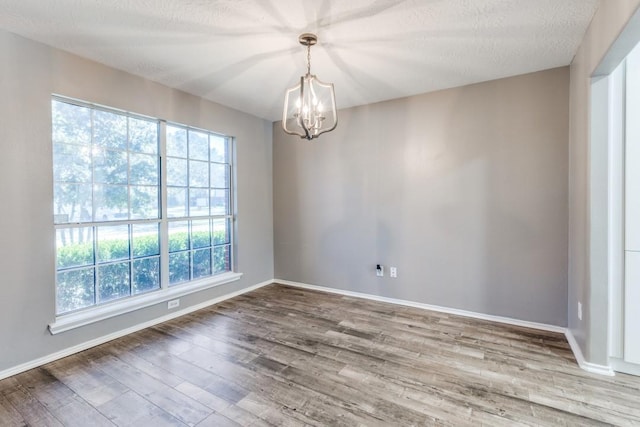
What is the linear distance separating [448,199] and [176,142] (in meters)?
3.17

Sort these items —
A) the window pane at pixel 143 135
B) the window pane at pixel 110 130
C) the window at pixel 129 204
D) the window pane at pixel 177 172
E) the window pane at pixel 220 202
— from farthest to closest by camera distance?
the window pane at pixel 220 202
the window pane at pixel 177 172
the window pane at pixel 143 135
the window pane at pixel 110 130
the window at pixel 129 204

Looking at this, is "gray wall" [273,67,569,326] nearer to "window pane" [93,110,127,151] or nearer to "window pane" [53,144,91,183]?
"window pane" [93,110,127,151]

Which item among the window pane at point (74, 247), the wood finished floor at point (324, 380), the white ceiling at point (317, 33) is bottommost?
the wood finished floor at point (324, 380)

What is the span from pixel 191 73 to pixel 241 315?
8.46ft

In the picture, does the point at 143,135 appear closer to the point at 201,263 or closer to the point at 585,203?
the point at 201,263

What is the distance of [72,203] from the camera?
2611mm

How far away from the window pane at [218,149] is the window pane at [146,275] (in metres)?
1.47

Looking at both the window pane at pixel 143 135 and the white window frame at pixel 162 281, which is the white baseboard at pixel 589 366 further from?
the window pane at pixel 143 135

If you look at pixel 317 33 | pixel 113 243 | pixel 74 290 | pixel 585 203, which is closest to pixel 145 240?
pixel 113 243

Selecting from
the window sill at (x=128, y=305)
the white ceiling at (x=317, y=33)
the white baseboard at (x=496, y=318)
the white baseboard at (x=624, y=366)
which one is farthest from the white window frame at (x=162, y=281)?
the white baseboard at (x=624, y=366)

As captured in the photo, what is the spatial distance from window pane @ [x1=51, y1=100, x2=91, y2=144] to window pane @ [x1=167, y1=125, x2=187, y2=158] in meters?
0.77

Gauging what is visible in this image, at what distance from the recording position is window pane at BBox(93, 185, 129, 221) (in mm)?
2781

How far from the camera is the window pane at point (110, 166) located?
2766mm

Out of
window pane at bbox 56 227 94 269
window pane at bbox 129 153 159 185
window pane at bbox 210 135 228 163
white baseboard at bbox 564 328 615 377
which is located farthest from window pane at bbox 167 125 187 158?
white baseboard at bbox 564 328 615 377
